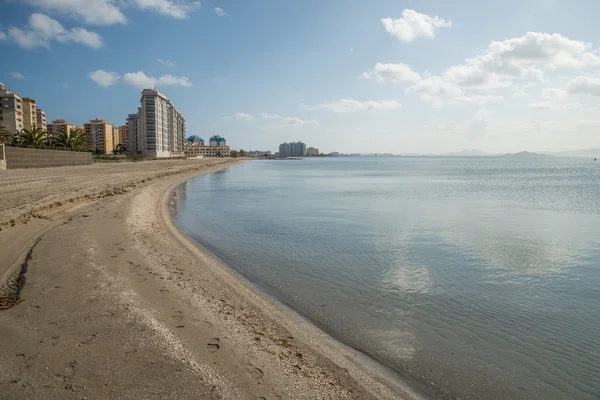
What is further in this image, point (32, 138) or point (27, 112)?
point (27, 112)

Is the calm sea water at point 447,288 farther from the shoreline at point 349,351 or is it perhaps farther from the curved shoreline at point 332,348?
the curved shoreline at point 332,348

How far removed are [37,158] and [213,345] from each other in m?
52.4

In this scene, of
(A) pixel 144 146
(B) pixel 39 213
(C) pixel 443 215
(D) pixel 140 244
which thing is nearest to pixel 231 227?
(D) pixel 140 244

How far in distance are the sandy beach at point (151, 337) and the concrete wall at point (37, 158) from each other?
1555 inches

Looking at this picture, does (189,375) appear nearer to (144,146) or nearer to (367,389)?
(367,389)

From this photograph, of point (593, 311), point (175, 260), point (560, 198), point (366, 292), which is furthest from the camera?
point (560, 198)

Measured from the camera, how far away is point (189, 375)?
4.07 m

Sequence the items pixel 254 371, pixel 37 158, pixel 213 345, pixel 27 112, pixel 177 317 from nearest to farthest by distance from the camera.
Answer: pixel 254 371 → pixel 213 345 → pixel 177 317 → pixel 37 158 → pixel 27 112

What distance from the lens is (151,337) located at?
489cm

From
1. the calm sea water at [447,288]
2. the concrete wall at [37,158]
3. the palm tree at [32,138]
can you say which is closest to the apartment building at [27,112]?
the palm tree at [32,138]

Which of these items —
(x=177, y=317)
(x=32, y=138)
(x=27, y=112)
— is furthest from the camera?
(x=27, y=112)

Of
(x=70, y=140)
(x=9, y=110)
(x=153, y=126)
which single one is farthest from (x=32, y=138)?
(x=153, y=126)

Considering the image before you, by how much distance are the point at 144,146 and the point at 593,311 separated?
503ft

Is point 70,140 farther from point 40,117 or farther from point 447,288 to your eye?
point 40,117
